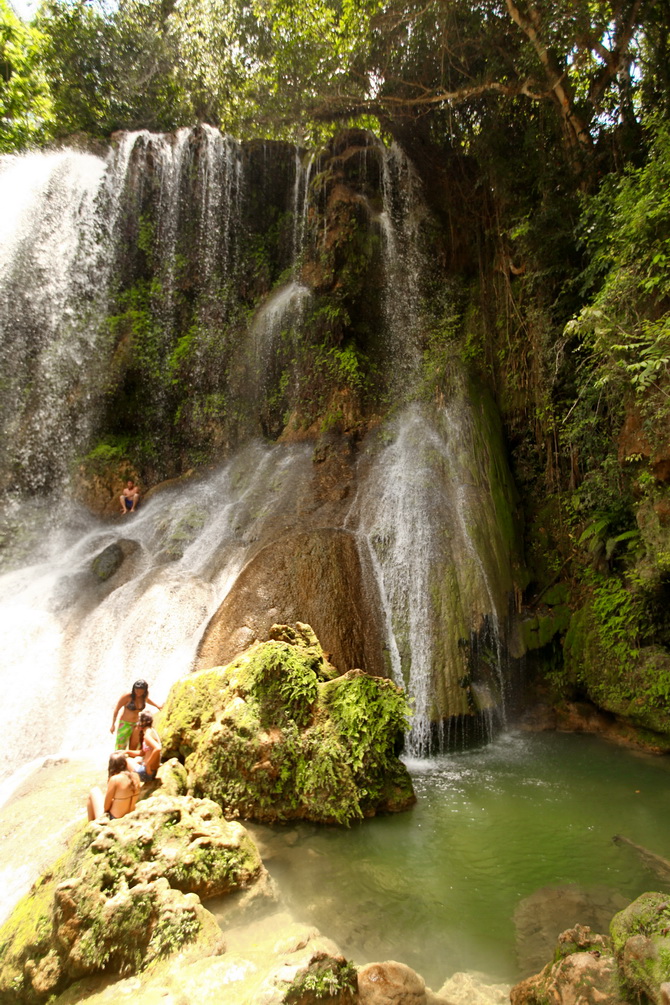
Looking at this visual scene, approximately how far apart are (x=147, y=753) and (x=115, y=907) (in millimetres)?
2102

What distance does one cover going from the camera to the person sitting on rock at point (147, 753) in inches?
208

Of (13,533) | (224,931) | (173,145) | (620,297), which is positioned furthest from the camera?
(173,145)

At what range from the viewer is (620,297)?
737cm

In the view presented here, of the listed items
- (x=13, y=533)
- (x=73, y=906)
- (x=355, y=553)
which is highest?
(x=13, y=533)

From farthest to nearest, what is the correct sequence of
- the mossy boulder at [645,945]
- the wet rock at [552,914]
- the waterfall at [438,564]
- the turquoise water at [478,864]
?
the waterfall at [438,564]
the turquoise water at [478,864]
the wet rock at [552,914]
the mossy boulder at [645,945]

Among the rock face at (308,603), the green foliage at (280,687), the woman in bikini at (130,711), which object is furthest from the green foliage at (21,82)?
the green foliage at (280,687)

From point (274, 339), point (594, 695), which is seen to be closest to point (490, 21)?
point (274, 339)

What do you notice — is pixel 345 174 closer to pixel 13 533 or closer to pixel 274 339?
pixel 274 339

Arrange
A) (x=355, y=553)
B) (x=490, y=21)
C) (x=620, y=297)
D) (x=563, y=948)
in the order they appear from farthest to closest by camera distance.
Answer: (x=490, y=21)
(x=355, y=553)
(x=620, y=297)
(x=563, y=948)

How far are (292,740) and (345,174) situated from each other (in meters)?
13.8

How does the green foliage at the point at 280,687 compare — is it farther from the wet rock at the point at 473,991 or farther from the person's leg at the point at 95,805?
the wet rock at the point at 473,991

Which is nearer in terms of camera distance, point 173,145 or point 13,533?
point 13,533

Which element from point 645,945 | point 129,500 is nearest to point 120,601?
point 129,500

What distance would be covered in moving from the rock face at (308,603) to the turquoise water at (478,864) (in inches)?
67.9
